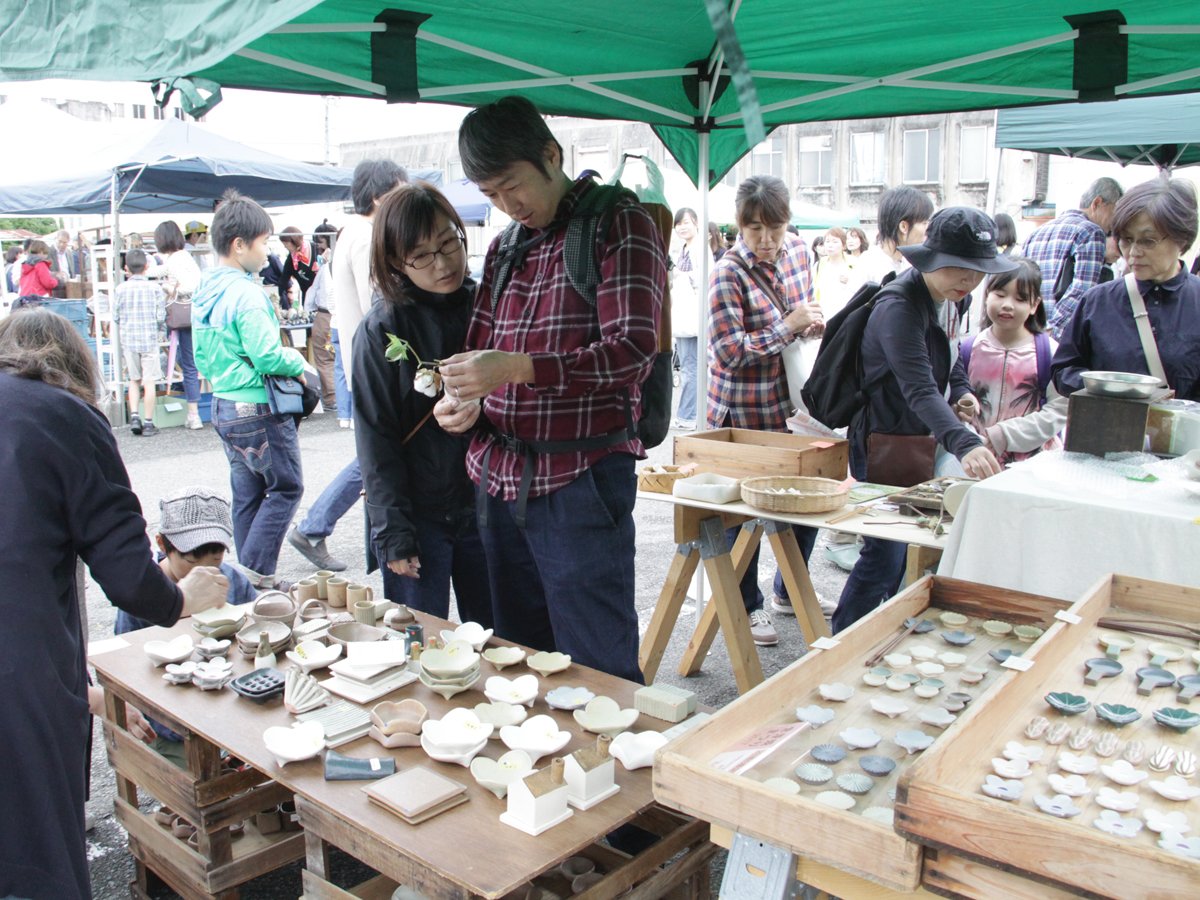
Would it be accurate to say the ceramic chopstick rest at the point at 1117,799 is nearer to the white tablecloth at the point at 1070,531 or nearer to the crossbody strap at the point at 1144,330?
the white tablecloth at the point at 1070,531

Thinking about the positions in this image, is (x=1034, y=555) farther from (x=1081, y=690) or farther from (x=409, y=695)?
(x=409, y=695)

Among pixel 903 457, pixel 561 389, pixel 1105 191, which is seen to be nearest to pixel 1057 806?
pixel 561 389

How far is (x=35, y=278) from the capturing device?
1002cm

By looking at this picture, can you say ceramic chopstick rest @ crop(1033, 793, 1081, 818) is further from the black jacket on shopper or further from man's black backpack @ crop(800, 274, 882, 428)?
man's black backpack @ crop(800, 274, 882, 428)

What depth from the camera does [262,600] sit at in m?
2.21

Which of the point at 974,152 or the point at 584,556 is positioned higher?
the point at 974,152

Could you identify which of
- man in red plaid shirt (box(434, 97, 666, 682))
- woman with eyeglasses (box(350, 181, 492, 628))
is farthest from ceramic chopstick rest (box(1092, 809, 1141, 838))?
woman with eyeglasses (box(350, 181, 492, 628))

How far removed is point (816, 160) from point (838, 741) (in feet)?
76.0

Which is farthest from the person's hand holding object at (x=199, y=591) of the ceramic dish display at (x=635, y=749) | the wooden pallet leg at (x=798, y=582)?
the wooden pallet leg at (x=798, y=582)

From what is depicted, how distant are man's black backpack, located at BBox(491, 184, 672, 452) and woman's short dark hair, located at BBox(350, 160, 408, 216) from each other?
1.49 meters

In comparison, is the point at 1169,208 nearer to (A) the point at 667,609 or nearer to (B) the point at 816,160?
(A) the point at 667,609

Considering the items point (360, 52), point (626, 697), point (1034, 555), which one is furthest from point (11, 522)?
point (1034, 555)

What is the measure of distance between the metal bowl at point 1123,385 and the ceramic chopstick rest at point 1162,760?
1.14 m

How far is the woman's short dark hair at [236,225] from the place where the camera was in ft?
11.8
